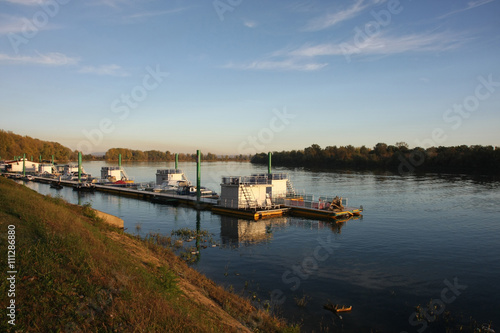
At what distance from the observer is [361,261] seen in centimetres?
2267

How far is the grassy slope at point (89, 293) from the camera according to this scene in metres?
7.21

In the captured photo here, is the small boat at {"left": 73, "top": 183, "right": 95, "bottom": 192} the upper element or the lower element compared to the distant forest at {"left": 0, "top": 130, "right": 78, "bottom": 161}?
lower

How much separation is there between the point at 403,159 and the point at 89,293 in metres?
130

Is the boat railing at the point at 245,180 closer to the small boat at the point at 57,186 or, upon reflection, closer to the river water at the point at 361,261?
the river water at the point at 361,261

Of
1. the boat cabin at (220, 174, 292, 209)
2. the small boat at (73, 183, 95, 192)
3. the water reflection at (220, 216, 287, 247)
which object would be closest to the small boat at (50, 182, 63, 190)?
the small boat at (73, 183, 95, 192)

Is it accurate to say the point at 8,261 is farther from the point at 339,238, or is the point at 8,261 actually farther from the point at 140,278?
the point at 339,238

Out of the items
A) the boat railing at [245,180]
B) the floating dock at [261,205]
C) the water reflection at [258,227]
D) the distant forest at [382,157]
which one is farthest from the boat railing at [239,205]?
the distant forest at [382,157]

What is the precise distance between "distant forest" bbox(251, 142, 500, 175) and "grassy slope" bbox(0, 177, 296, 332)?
114m

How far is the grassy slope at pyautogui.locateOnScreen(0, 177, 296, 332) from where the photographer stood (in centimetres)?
721

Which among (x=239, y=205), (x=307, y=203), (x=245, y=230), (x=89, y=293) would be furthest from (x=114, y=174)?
(x=89, y=293)

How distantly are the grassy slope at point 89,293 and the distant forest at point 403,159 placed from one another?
114 metres

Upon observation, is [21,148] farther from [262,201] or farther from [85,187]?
[262,201]

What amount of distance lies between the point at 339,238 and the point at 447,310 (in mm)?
14439

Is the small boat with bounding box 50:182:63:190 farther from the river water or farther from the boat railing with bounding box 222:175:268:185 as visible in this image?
the boat railing with bounding box 222:175:268:185
